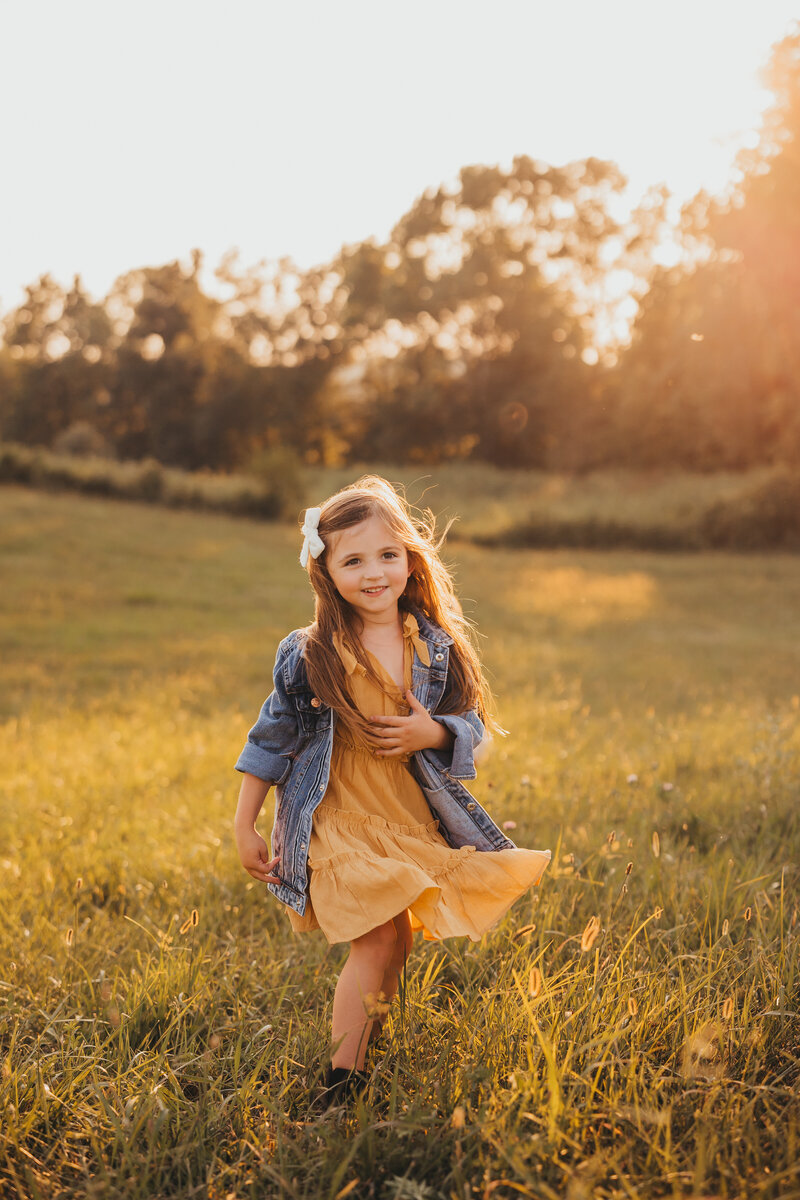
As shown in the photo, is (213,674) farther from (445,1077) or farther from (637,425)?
(637,425)

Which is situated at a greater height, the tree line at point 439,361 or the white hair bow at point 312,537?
the tree line at point 439,361

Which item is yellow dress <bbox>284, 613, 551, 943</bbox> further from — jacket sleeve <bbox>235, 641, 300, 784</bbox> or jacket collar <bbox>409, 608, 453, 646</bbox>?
jacket sleeve <bbox>235, 641, 300, 784</bbox>

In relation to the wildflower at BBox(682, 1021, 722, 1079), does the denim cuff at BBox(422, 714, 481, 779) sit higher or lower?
higher

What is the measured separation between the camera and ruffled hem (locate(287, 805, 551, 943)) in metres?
→ 2.30

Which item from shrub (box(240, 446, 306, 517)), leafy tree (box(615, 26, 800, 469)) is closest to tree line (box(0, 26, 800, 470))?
leafy tree (box(615, 26, 800, 469))

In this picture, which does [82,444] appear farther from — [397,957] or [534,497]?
[397,957]

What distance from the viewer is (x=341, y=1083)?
2281 mm

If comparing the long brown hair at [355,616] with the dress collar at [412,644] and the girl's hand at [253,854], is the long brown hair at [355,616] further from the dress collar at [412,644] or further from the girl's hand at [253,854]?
the girl's hand at [253,854]

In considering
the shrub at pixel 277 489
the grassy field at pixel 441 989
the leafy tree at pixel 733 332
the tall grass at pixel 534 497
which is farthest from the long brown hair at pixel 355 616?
the shrub at pixel 277 489

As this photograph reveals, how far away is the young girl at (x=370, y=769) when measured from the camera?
237 cm

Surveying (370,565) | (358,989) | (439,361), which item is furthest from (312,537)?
(439,361)

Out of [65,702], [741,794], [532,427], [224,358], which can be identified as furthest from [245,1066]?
[224,358]

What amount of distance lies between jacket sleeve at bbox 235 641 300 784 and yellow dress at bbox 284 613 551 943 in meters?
0.13

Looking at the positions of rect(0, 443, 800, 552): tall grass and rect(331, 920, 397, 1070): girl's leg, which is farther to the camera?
rect(0, 443, 800, 552): tall grass
